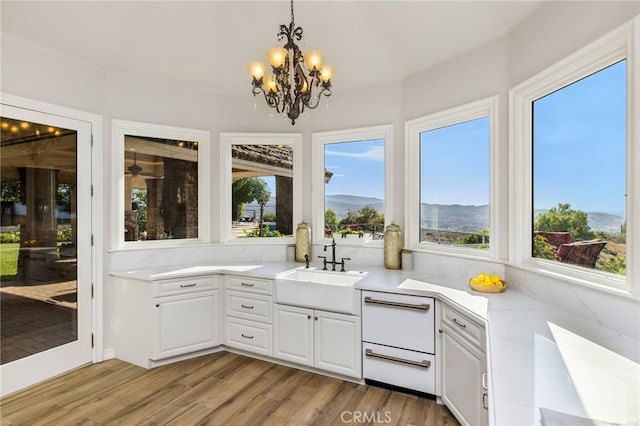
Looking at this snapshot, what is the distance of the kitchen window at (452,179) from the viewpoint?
275 centimetres

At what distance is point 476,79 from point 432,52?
1.51 ft

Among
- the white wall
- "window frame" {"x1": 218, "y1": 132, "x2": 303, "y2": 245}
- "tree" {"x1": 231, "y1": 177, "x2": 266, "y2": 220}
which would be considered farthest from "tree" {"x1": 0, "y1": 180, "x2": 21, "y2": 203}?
"tree" {"x1": 231, "y1": 177, "x2": 266, "y2": 220}

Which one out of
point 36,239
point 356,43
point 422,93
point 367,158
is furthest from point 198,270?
point 422,93

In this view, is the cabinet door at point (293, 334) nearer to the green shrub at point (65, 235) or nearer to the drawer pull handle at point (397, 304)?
the drawer pull handle at point (397, 304)

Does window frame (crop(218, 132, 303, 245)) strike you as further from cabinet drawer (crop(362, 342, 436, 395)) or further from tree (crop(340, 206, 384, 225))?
cabinet drawer (crop(362, 342, 436, 395))

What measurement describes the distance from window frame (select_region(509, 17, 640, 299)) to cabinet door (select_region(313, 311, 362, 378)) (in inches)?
54.0

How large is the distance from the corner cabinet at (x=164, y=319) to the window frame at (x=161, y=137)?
1.76ft

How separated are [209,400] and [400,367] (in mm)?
1501

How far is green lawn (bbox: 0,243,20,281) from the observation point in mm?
2555

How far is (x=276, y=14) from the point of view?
104 inches

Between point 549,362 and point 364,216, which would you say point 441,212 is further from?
point 549,362

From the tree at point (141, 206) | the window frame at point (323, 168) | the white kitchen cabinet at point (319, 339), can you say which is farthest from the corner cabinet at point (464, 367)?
the tree at point (141, 206)

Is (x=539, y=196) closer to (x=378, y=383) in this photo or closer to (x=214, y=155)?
(x=378, y=383)

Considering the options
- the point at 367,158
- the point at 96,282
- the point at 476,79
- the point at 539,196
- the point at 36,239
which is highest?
the point at 476,79
